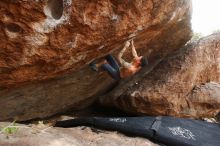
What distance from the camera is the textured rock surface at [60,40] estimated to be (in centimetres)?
434

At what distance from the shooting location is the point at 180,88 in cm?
704

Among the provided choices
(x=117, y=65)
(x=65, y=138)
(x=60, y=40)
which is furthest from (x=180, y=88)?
(x=60, y=40)

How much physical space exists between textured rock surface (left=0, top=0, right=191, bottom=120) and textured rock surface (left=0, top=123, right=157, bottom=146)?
0.87m

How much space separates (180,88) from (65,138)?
3.08 meters

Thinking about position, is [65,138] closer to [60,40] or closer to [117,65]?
[60,40]

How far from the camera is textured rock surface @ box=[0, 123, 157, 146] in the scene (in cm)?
457

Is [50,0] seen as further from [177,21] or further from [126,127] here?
[177,21]

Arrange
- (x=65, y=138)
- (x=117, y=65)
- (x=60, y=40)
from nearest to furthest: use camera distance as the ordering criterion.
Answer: (x=60, y=40), (x=65, y=138), (x=117, y=65)

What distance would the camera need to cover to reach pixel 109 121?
5.80 m

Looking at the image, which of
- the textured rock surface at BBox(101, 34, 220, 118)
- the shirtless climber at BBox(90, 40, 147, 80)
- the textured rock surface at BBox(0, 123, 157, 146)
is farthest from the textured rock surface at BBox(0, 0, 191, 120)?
the textured rock surface at BBox(0, 123, 157, 146)

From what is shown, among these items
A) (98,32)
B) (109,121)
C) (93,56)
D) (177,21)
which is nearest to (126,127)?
(109,121)

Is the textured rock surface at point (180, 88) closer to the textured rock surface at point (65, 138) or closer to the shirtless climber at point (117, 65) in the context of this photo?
the shirtless climber at point (117, 65)

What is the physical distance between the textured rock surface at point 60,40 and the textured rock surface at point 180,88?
2.16ft

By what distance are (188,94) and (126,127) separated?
2084mm
